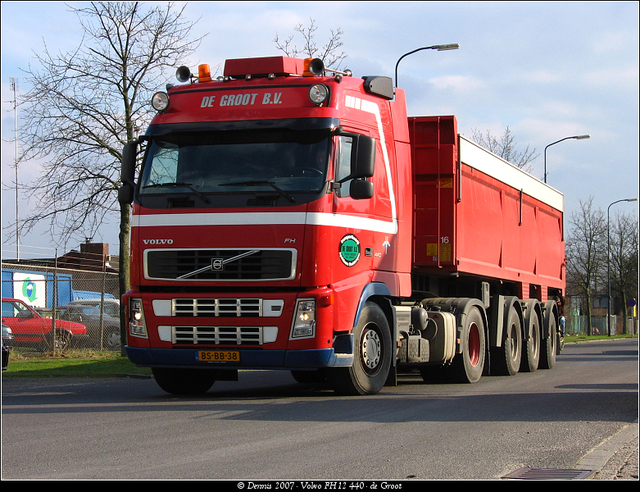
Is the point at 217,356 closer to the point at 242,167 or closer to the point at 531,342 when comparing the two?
the point at 242,167

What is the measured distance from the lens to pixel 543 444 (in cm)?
761

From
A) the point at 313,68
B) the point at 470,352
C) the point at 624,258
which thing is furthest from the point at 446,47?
the point at 624,258

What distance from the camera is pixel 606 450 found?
287 inches

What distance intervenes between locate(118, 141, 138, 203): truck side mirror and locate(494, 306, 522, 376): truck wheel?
7874mm

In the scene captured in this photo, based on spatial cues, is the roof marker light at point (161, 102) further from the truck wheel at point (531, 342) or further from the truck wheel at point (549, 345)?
the truck wheel at point (549, 345)

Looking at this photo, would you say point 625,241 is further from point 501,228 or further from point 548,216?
point 501,228

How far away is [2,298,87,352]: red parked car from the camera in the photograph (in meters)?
22.6

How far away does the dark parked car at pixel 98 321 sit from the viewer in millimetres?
24750

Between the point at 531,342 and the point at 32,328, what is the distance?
12.8 meters

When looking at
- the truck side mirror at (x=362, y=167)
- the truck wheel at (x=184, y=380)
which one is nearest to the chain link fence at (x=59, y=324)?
the truck wheel at (x=184, y=380)

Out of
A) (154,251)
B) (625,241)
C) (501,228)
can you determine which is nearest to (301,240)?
(154,251)

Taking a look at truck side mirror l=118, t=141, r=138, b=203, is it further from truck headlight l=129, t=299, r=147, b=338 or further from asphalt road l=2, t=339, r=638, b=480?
asphalt road l=2, t=339, r=638, b=480

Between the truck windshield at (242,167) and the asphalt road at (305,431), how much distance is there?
2533 mm

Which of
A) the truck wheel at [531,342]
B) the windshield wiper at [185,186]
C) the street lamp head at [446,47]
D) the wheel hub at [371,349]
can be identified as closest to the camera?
the windshield wiper at [185,186]
